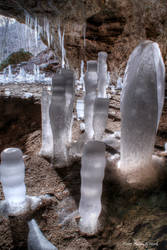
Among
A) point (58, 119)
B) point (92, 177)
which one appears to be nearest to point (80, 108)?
point (58, 119)

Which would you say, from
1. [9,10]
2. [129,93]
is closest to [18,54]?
[9,10]

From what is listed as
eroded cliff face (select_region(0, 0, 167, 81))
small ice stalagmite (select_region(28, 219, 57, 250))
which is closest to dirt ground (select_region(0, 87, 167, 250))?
small ice stalagmite (select_region(28, 219, 57, 250))

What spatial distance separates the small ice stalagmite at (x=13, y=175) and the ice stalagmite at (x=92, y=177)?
636 mm

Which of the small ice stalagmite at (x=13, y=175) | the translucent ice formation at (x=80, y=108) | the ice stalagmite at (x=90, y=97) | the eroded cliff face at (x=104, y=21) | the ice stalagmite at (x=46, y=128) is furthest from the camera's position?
the eroded cliff face at (x=104, y=21)

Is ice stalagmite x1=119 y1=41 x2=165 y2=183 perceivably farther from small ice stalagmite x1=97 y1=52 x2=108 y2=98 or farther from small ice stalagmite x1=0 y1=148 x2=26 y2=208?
small ice stalagmite x1=97 y1=52 x2=108 y2=98

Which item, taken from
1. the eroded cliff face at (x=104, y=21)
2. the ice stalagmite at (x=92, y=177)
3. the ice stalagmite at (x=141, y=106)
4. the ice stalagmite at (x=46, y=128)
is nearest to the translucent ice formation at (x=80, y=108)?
the ice stalagmite at (x=46, y=128)

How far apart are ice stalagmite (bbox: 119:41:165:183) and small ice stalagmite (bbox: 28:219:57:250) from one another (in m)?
1.19

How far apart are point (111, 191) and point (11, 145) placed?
7.78ft

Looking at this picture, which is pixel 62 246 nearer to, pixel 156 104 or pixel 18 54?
pixel 156 104

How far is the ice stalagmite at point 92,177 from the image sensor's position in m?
1.40

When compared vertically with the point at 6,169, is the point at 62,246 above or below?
below

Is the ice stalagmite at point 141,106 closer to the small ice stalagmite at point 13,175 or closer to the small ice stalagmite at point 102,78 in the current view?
the small ice stalagmite at point 13,175

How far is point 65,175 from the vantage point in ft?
8.00

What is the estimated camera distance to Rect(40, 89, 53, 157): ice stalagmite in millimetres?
2739
